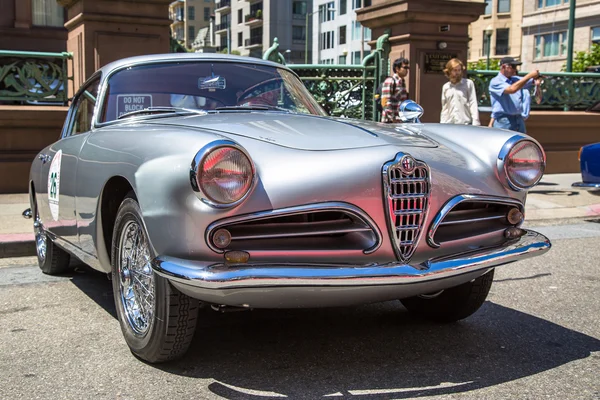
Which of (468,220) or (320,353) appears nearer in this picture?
(468,220)

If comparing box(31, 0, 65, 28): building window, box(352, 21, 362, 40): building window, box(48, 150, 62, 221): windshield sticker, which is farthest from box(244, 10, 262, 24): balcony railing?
box(48, 150, 62, 221): windshield sticker

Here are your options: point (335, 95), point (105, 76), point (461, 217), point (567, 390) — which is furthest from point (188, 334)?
point (335, 95)

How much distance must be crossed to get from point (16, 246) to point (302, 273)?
4.31 m

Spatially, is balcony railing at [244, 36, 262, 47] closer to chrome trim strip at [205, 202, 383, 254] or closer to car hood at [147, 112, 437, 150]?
car hood at [147, 112, 437, 150]

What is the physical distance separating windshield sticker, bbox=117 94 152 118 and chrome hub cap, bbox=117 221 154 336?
1016mm

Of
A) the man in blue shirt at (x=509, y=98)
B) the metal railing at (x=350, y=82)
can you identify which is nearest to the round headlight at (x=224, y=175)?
the man in blue shirt at (x=509, y=98)

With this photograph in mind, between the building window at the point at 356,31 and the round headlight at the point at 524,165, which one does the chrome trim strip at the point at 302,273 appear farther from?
the building window at the point at 356,31

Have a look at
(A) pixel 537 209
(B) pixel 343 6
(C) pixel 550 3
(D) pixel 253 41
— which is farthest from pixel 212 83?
(D) pixel 253 41

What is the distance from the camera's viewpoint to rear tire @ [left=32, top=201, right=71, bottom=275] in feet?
17.9

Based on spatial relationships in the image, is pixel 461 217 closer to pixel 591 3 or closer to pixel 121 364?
pixel 121 364

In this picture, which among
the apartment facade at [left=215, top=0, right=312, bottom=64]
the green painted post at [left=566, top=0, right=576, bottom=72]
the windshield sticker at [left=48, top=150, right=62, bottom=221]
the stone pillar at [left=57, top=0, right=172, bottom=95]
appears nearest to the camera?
the windshield sticker at [left=48, top=150, right=62, bottom=221]

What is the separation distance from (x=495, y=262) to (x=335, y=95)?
8.09 metres

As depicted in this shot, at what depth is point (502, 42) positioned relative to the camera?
60594 mm

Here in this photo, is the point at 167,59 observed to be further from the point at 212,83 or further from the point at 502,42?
the point at 502,42
